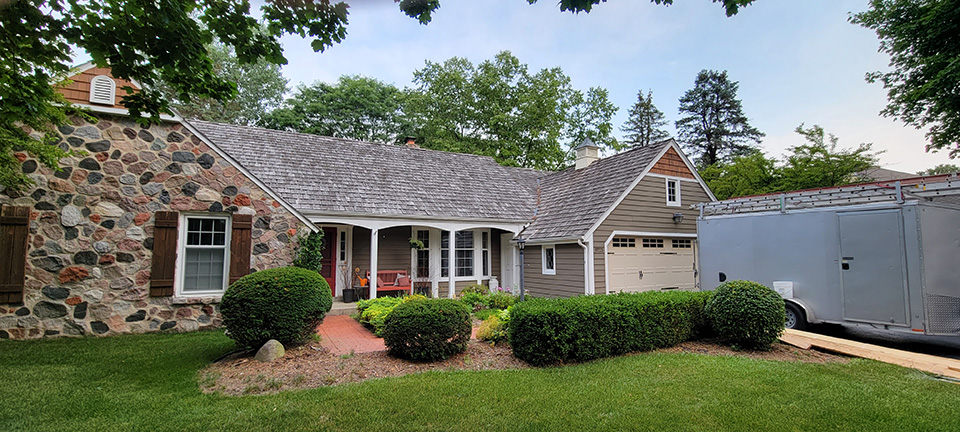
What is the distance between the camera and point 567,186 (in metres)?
16.3

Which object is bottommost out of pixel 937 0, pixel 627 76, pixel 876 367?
pixel 876 367

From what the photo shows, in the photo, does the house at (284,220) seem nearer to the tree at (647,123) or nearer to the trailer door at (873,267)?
the trailer door at (873,267)

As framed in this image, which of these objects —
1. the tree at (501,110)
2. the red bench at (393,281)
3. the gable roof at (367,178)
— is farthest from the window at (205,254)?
the tree at (501,110)

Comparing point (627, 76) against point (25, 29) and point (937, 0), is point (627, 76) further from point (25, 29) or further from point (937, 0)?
point (937, 0)

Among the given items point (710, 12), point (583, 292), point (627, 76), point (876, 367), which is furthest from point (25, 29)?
point (583, 292)

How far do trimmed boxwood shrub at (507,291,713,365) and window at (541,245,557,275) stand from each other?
6.11 m

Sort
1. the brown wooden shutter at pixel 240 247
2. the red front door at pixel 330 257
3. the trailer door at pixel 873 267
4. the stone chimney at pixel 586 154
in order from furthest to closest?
1. the stone chimney at pixel 586 154
2. the red front door at pixel 330 257
3. the brown wooden shutter at pixel 240 247
4. the trailer door at pixel 873 267

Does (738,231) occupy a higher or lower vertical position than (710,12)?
lower

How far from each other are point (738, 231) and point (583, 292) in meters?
4.19

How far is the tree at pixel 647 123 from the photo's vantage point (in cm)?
4059

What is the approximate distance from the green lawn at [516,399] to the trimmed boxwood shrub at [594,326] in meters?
0.32

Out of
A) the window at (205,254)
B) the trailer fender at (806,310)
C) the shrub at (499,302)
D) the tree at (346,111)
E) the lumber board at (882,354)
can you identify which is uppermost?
the tree at (346,111)

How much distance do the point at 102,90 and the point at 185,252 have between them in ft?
10.7

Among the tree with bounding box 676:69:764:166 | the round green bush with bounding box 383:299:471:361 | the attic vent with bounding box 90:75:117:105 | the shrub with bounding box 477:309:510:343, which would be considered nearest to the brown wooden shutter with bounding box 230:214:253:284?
the attic vent with bounding box 90:75:117:105
